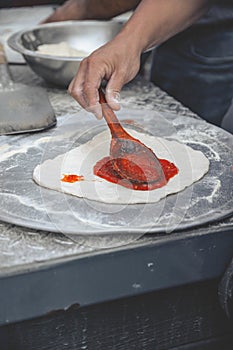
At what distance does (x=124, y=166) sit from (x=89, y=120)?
46 cm

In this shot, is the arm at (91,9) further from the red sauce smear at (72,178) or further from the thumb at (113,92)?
the red sauce smear at (72,178)

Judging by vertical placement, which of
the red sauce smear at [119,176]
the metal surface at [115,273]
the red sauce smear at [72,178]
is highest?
the red sauce smear at [119,176]

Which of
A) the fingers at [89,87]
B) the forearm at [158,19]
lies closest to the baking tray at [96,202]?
the fingers at [89,87]

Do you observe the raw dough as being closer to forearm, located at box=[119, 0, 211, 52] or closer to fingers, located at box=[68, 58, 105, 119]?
forearm, located at box=[119, 0, 211, 52]

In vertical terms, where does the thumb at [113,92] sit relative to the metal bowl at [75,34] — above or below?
above

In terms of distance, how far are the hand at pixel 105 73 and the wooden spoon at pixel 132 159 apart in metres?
0.03

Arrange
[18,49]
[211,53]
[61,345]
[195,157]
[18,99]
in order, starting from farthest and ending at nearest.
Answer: [211,53] < [18,49] < [18,99] < [195,157] < [61,345]

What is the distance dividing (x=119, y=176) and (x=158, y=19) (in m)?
0.62

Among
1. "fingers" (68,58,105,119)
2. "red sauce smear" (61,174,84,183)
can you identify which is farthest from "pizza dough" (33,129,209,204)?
"fingers" (68,58,105,119)

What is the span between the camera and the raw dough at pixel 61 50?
7.22ft

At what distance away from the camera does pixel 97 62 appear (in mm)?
1491

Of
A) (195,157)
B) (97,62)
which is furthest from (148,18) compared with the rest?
(195,157)

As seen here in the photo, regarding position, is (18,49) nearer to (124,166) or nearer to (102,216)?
(124,166)

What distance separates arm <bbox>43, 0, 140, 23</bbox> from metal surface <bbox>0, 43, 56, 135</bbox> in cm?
61
